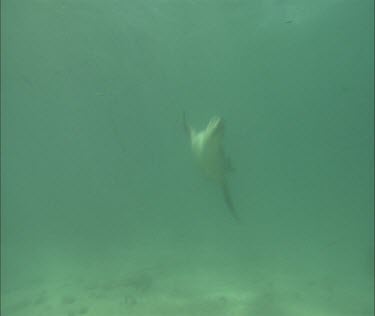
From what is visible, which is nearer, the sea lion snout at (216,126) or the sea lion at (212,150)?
the sea lion snout at (216,126)

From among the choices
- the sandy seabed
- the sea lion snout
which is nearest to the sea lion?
the sea lion snout

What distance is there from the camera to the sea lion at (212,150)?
779 cm

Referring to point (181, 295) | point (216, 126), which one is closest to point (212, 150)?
point (216, 126)

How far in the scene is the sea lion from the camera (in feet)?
25.6

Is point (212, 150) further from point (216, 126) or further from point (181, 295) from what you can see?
point (181, 295)

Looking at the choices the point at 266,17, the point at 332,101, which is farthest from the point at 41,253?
the point at 332,101

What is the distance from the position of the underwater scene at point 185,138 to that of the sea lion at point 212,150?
4 cm

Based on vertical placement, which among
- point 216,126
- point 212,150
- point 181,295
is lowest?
point 181,295

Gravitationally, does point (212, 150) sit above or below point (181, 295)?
above

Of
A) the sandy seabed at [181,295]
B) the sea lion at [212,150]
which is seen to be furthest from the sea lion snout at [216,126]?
the sandy seabed at [181,295]

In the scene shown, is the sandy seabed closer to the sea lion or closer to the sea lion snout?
the sea lion

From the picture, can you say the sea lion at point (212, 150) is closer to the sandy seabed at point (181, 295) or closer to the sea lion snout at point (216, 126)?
the sea lion snout at point (216, 126)

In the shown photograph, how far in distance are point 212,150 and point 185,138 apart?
12.4 feet

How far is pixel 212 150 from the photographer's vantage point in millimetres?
8359
